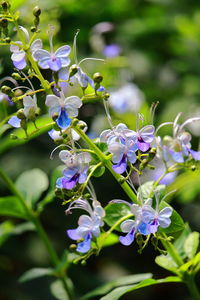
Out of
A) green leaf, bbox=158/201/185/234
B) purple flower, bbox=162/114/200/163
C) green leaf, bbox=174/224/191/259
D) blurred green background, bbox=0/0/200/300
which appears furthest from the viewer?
blurred green background, bbox=0/0/200/300

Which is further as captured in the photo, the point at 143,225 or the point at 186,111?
the point at 186,111

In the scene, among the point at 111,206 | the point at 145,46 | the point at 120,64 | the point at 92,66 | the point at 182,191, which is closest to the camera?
the point at 111,206

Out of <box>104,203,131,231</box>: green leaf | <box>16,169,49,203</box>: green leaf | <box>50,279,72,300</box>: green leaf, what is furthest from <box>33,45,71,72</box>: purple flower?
<box>50,279,72,300</box>: green leaf

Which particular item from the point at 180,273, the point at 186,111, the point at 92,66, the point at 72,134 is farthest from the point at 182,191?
the point at 72,134

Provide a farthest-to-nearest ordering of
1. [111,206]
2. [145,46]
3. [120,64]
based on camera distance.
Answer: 1. [145,46]
2. [120,64]
3. [111,206]

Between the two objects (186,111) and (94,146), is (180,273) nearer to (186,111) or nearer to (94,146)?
(94,146)

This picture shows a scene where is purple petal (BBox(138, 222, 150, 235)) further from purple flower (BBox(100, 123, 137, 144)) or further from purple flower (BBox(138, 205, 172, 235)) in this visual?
purple flower (BBox(100, 123, 137, 144))
